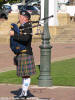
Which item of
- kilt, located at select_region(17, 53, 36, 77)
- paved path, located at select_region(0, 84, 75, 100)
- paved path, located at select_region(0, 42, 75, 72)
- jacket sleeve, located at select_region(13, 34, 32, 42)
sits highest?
jacket sleeve, located at select_region(13, 34, 32, 42)

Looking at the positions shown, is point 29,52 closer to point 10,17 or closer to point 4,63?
point 4,63

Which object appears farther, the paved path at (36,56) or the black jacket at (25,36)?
the paved path at (36,56)

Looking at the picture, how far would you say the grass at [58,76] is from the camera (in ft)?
40.9

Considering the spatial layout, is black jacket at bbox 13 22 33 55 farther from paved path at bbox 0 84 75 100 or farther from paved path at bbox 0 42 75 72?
paved path at bbox 0 42 75 72

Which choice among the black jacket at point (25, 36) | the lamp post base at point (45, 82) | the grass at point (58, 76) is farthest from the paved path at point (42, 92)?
the black jacket at point (25, 36)

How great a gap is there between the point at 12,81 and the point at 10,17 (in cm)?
2061

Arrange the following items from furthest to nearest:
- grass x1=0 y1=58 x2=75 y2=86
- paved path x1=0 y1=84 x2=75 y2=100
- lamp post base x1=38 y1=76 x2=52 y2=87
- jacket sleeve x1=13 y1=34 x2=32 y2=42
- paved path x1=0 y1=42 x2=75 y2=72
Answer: paved path x1=0 y1=42 x2=75 y2=72, grass x1=0 y1=58 x2=75 y2=86, lamp post base x1=38 y1=76 x2=52 y2=87, paved path x1=0 y1=84 x2=75 y2=100, jacket sleeve x1=13 y1=34 x2=32 y2=42

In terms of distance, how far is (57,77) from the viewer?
1316 centimetres

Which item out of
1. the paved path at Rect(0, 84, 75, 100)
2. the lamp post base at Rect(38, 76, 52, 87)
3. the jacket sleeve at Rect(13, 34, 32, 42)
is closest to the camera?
the jacket sleeve at Rect(13, 34, 32, 42)

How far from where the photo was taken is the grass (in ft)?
40.9

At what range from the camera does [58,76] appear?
1338 centimetres

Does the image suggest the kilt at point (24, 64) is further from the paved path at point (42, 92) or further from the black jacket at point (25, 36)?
the paved path at point (42, 92)

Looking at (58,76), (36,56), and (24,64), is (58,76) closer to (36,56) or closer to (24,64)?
(24,64)

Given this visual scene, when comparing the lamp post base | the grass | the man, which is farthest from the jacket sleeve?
the grass
